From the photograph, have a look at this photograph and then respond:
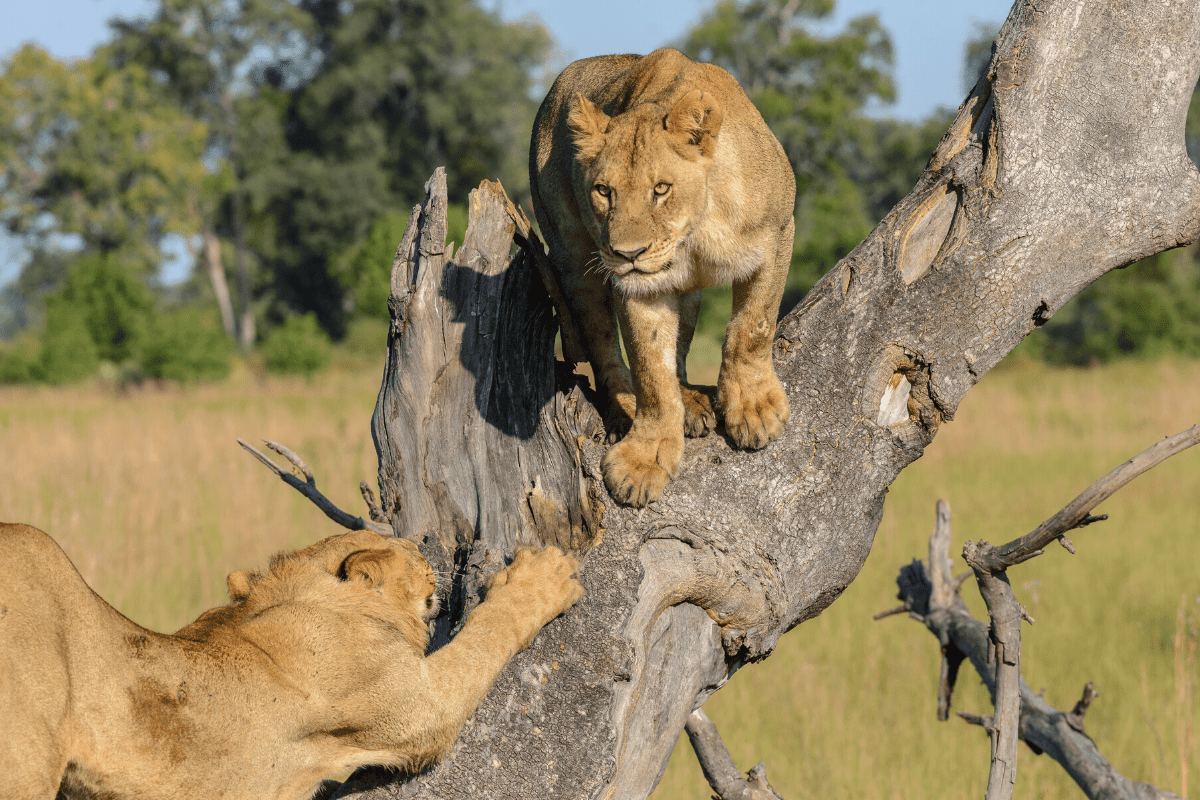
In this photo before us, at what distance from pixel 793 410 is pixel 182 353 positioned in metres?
25.8

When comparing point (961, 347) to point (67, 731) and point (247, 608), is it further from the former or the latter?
point (67, 731)

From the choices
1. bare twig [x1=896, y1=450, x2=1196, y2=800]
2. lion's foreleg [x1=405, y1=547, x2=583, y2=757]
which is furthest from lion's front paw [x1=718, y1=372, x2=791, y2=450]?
bare twig [x1=896, y1=450, x2=1196, y2=800]

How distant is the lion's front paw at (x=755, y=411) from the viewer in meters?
2.69

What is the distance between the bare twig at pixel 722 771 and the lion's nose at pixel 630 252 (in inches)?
54.1

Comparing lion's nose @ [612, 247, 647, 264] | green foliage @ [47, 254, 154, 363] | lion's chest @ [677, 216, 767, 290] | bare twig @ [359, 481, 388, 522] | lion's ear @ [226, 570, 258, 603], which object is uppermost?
green foliage @ [47, 254, 154, 363]

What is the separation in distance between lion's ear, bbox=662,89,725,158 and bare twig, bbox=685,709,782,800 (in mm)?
1715

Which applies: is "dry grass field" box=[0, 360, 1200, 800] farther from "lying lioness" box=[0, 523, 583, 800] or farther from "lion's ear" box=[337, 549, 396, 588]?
"lion's ear" box=[337, 549, 396, 588]

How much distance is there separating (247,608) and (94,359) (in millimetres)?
27379

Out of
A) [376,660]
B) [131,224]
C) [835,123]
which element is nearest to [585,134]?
[376,660]

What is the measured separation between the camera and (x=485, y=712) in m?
2.40

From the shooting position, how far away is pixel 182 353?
25.9 m

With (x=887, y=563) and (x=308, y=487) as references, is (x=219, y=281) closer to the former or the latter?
(x=887, y=563)

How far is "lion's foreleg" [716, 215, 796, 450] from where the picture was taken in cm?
275

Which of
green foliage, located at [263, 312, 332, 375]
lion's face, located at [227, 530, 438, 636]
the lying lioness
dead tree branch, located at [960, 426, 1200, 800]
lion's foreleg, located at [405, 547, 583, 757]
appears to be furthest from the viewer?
green foliage, located at [263, 312, 332, 375]
